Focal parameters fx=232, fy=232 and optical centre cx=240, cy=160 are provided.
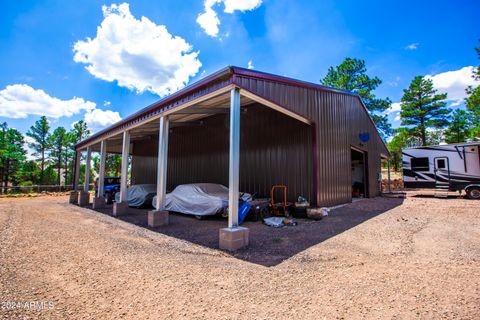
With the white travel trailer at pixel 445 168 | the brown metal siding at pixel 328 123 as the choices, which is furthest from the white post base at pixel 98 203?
the white travel trailer at pixel 445 168

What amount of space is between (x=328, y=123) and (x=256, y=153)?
3.26 m

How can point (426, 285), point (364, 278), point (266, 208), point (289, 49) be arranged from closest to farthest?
point (426, 285) < point (364, 278) < point (266, 208) < point (289, 49)

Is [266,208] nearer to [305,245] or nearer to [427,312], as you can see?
[305,245]

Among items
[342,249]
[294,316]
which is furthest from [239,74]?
[294,316]

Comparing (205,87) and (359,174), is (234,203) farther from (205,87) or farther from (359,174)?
(359,174)

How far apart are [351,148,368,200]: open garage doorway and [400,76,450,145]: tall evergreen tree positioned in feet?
50.1

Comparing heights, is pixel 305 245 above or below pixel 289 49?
below

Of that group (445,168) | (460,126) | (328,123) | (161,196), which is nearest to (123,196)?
(161,196)

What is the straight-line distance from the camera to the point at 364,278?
3053mm

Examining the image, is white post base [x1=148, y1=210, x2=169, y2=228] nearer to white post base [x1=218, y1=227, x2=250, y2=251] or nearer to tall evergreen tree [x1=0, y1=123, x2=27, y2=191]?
white post base [x1=218, y1=227, x2=250, y2=251]

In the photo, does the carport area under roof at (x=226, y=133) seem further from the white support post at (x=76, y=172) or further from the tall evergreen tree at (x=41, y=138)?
the tall evergreen tree at (x=41, y=138)

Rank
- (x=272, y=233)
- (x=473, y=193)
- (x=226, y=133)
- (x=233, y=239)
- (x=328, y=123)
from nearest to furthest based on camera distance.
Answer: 1. (x=233, y=239)
2. (x=272, y=233)
3. (x=328, y=123)
4. (x=226, y=133)
5. (x=473, y=193)

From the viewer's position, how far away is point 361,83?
72.8 feet

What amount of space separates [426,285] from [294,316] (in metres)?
1.86
